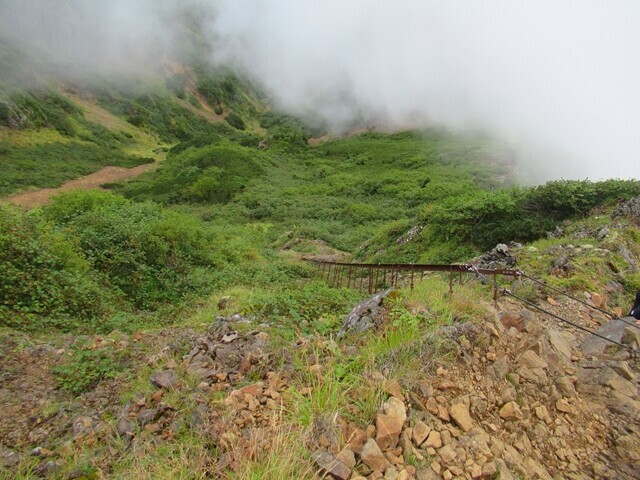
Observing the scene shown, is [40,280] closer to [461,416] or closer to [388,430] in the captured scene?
[388,430]

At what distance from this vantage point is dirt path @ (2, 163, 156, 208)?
2440cm

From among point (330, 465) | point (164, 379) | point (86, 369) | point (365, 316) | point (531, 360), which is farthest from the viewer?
point (86, 369)

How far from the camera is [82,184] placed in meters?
31.3

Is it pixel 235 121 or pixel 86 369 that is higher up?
pixel 235 121

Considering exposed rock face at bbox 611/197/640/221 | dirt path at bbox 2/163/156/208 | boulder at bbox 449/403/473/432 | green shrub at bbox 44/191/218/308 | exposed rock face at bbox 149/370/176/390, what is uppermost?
dirt path at bbox 2/163/156/208

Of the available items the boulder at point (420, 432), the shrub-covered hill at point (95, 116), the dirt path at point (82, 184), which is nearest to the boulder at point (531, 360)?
the boulder at point (420, 432)

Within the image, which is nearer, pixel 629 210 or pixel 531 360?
pixel 531 360

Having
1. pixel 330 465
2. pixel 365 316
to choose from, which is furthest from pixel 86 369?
pixel 330 465

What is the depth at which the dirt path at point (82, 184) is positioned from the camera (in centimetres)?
2440

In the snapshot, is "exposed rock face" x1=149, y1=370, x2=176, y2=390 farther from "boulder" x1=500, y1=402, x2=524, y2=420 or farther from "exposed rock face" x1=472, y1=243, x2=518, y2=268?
"exposed rock face" x1=472, y1=243, x2=518, y2=268

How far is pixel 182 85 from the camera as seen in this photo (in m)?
70.8

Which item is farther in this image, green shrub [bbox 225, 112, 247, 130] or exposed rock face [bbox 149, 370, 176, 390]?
green shrub [bbox 225, 112, 247, 130]

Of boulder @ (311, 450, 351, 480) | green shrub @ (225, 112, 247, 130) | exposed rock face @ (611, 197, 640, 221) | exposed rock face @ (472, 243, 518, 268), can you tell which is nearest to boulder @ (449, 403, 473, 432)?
boulder @ (311, 450, 351, 480)

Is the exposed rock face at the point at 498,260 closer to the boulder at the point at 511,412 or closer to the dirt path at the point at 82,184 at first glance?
the boulder at the point at 511,412
